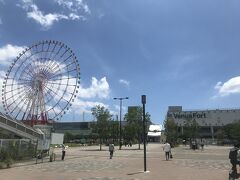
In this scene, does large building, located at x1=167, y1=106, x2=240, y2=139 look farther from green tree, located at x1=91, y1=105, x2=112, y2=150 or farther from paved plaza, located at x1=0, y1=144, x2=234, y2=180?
paved plaza, located at x1=0, y1=144, x2=234, y2=180

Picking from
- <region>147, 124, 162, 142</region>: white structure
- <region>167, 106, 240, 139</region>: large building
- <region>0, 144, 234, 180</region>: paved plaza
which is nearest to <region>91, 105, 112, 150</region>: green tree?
<region>0, 144, 234, 180</region>: paved plaza

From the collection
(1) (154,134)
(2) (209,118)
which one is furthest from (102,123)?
(2) (209,118)

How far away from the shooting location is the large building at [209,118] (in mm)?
186250

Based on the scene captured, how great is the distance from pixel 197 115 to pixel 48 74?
142 metres

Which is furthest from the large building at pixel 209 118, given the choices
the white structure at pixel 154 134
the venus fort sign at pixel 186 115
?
the white structure at pixel 154 134

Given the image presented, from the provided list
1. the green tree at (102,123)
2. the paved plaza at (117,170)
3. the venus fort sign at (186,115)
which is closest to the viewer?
the paved plaza at (117,170)

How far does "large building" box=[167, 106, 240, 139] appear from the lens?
186250mm

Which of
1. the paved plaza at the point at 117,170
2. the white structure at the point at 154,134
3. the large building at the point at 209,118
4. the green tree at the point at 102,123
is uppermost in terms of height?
the large building at the point at 209,118

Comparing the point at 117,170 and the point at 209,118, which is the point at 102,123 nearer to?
the point at 117,170

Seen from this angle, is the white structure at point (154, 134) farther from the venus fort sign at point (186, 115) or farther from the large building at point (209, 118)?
the venus fort sign at point (186, 115)

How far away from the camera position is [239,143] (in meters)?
17.2

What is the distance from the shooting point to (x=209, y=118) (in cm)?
19088

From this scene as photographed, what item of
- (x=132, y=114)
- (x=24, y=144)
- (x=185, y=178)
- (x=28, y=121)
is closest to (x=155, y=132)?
(x=132, y=114)

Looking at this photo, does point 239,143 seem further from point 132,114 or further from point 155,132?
point 155,132
